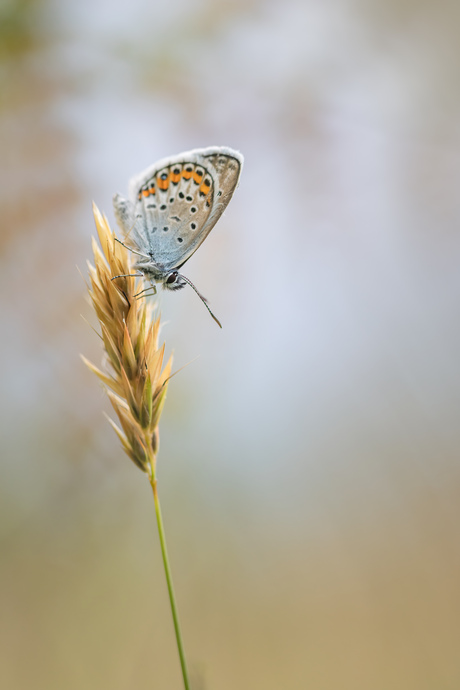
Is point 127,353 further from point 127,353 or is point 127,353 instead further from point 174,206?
point 174,206

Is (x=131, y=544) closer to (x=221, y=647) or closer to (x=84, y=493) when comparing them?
(x=84, y=493)

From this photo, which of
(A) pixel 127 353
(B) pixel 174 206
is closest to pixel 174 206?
(B) pixel 174 206

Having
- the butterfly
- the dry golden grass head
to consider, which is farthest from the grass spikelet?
the butterfly

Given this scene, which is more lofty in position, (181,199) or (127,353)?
(181,199)

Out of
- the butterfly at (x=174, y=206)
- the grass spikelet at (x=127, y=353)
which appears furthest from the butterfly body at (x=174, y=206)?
the grass spikelet at (x=127, y=353)

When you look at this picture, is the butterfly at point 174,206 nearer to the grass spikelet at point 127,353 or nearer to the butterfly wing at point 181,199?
the butterfly wing at point 181,199

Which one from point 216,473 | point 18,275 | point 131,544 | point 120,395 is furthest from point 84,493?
point 120,395
